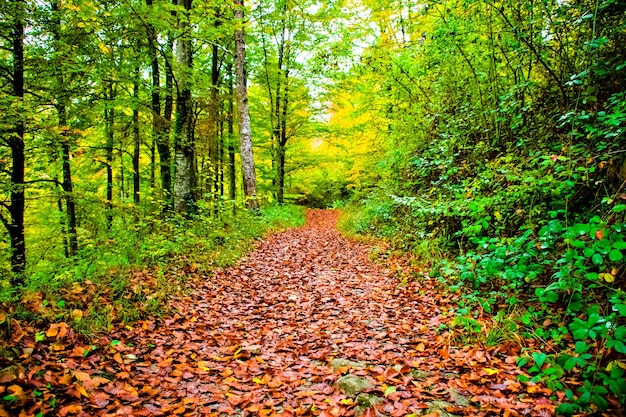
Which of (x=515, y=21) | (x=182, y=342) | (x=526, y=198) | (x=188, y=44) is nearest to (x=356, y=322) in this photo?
(x=182, y=342)

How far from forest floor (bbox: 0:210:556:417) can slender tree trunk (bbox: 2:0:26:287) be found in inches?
115

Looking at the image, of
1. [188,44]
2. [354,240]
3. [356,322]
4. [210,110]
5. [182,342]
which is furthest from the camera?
[210,110]

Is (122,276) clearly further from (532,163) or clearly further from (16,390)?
(532,163)

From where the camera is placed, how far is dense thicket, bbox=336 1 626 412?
3.09m

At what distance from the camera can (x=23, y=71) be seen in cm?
596

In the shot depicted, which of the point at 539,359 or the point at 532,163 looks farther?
the point at 532,163

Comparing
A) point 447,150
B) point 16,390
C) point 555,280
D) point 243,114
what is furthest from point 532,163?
point 243,114

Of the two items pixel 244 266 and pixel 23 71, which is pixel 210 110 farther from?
pixel 244 266

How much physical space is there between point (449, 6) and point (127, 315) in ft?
23.8

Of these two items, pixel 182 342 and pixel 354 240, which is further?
pixel 354 240

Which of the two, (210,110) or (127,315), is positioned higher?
(210,110)

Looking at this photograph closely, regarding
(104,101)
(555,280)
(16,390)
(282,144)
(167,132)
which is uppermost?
(282,144)

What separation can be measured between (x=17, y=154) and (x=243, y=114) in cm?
672

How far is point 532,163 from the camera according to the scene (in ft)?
14.7
